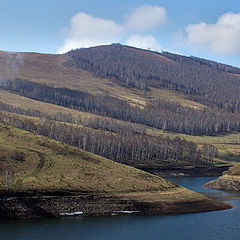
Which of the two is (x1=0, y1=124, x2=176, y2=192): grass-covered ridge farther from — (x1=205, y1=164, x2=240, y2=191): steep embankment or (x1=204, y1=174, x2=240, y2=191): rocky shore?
(x1=205, y1=164, x2=240, y2=191): steep embankment

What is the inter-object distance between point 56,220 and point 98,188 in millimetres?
18729

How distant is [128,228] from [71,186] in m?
22.4

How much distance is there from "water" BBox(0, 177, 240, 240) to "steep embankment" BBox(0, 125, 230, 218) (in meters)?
4.19

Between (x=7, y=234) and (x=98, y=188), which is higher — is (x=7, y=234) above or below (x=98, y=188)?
below

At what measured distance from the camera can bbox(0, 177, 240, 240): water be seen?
3278 inches

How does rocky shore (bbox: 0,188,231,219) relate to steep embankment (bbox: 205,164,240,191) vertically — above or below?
below

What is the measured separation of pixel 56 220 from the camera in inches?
3656

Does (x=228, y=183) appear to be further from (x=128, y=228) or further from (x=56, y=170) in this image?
(x=128, y=228)

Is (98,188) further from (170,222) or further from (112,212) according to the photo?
(170,222)

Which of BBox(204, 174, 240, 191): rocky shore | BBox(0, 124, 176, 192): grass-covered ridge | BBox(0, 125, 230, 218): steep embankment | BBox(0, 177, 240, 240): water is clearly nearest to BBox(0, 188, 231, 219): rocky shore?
BBox(0, 125, 230, 218): steep embankment

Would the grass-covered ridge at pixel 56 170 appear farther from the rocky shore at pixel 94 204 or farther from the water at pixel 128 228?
the water at pixel 128 228

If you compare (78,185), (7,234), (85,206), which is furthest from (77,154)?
(7,234)

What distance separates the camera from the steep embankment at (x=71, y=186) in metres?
96.4

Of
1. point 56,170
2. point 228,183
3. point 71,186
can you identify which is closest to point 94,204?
point 71,186
